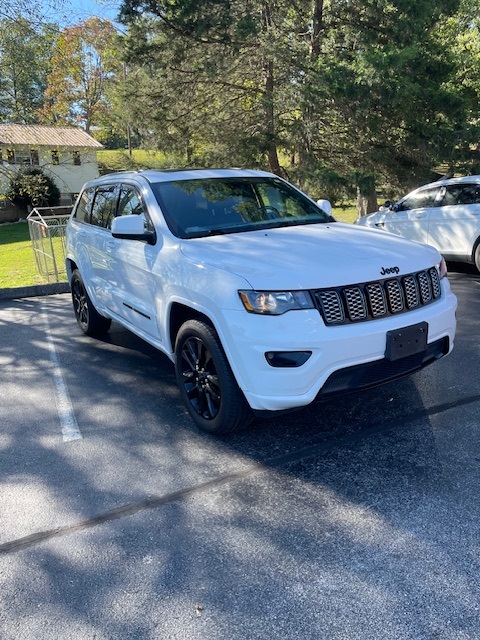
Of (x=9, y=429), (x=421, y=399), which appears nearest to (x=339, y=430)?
(x=421, y=399)

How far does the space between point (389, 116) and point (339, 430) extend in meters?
10.1

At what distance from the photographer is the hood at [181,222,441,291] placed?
125 inches

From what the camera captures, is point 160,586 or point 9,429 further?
point 9,429

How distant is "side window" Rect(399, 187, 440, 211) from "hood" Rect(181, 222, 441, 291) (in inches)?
226

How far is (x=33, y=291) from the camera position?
9758 mm

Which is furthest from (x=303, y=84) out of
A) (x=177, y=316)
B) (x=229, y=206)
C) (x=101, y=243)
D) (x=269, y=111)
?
(x=177, y=316)

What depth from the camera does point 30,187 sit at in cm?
1089

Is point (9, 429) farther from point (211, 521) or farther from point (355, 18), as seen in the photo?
point (355, 18)

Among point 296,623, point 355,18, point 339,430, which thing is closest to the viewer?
point 296,623

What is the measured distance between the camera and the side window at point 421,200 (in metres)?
9.27

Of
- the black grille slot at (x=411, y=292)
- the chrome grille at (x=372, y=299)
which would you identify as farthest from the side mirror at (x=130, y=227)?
the black grille slot at (x=411, y=292)

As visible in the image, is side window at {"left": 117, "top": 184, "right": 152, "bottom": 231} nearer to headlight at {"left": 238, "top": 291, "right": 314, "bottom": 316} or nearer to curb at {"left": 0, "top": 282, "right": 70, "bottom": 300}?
headlight at {"left": 238, "top": 291, "right": 314, "bottom": 316}

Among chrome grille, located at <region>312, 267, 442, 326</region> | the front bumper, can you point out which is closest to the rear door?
the front bumper

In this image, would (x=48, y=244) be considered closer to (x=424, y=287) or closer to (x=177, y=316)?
(x=177, y=316)
